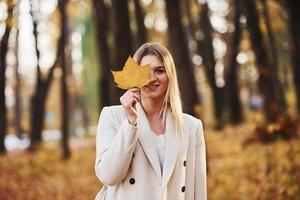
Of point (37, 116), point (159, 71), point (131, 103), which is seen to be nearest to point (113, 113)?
point (131, 103)

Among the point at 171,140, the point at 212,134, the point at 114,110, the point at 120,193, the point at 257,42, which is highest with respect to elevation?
the point at 257,42

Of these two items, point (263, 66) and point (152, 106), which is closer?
point (152, 106)

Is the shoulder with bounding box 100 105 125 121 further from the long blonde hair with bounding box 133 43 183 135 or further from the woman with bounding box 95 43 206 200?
the long blonde hair with bounding box 133 43 183 135

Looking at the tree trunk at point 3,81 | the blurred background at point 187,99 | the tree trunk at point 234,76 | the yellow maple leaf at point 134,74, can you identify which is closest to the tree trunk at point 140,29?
the blurred background at point 187,99

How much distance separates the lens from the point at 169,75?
3.30 meters

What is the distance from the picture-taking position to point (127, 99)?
3.09 metres

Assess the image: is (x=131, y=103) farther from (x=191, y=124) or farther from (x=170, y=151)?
(x=191, y=124)

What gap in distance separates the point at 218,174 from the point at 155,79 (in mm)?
8199

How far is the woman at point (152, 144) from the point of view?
3074mm

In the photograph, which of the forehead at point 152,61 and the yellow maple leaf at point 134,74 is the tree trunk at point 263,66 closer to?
the forehead at point 152,61

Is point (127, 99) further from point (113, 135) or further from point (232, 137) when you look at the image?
point (232, 137)

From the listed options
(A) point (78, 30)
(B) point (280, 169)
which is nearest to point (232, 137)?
(B) point (280, 169)

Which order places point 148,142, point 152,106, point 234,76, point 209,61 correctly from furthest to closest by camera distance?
1. point 209,61
2. point 234,76
3. point 152,106
4. point 148,142

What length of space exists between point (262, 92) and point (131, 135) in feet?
36.3
